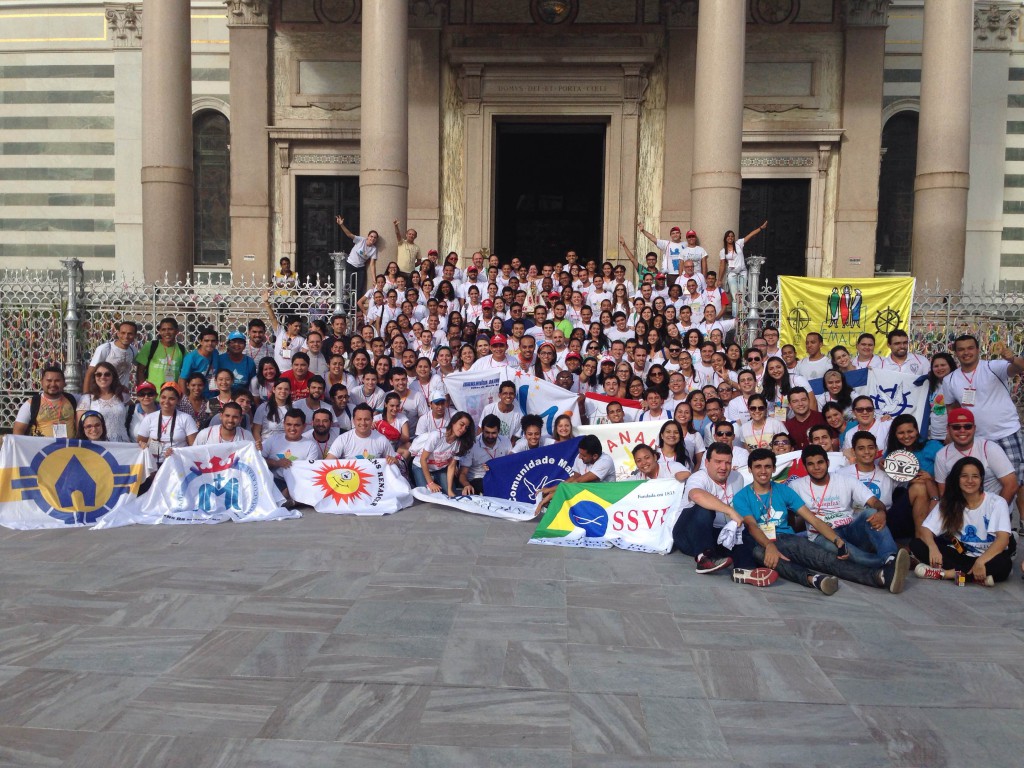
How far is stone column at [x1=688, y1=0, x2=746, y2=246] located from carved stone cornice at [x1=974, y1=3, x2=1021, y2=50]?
8.98m

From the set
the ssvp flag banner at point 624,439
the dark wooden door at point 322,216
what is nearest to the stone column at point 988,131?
the ssvp flag banner at point 624,439

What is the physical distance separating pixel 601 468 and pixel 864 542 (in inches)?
121

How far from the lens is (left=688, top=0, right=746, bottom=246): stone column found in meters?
16.2

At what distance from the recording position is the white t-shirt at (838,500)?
8.14m

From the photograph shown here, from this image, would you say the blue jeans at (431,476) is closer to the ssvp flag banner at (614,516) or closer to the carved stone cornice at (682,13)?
the ssvp flag banner at (614,516)

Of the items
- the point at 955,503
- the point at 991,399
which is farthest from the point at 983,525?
the point at 991,399

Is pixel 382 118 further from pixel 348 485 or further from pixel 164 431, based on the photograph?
pixel 348 485

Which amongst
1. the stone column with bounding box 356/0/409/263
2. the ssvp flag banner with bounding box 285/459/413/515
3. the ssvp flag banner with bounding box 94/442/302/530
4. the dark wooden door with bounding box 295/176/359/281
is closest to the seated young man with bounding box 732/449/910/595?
the ssvp flag banner with bounding box 285/459/413/515

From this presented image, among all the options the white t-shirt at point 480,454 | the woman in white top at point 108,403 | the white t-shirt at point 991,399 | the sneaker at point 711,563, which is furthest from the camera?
the white t-shirt at point 480,454

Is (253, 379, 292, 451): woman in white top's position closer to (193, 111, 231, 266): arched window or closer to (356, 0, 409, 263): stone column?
(356, 0, 409, 263): stone column

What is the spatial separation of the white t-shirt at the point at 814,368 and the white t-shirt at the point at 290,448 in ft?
20.6

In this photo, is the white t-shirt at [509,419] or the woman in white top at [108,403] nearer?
the woman in white top at [108,403]

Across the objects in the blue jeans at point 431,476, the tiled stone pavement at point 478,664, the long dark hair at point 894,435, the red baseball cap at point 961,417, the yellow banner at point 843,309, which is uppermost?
the yellow banner at point 843,309

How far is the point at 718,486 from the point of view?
8.43 meters
